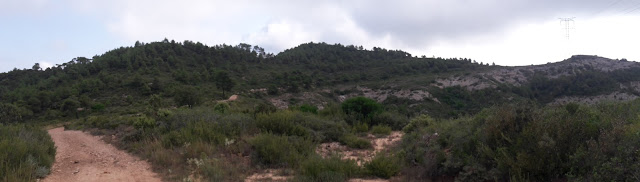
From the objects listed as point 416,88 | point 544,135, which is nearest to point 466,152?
point 544,135

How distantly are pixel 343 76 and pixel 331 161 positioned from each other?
179ft

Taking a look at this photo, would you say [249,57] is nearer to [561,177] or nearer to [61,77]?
[61,77]

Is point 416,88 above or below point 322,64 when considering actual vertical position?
below

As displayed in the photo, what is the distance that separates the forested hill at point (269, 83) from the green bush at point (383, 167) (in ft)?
65.6

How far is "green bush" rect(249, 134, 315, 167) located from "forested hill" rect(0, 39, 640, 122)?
19426mm

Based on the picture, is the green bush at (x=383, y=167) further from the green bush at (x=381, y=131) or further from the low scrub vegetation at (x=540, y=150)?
the green bush at (x=381, y=131)

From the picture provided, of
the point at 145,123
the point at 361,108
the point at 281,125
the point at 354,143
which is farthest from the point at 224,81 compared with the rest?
the point at 354,143

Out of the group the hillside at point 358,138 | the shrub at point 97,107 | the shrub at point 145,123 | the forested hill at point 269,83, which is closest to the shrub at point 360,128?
the hillside at point 358,138

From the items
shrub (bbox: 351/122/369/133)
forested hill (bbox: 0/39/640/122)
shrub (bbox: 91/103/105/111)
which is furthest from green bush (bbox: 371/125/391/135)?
shrub (bbox: 91/103/105/111)

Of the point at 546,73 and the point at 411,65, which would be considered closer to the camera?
the point at 546,73

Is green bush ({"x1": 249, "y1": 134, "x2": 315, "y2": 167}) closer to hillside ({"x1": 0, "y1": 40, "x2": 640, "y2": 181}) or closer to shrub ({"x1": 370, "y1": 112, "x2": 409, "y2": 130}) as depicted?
hillside ({"x1": 0, "y1": 40, "x2": 640, "y2": 181})

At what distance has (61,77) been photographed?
5119 centimetres

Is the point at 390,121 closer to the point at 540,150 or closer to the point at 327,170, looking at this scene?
the point at 327,170

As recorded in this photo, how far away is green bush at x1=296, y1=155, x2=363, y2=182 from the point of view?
6.21m
